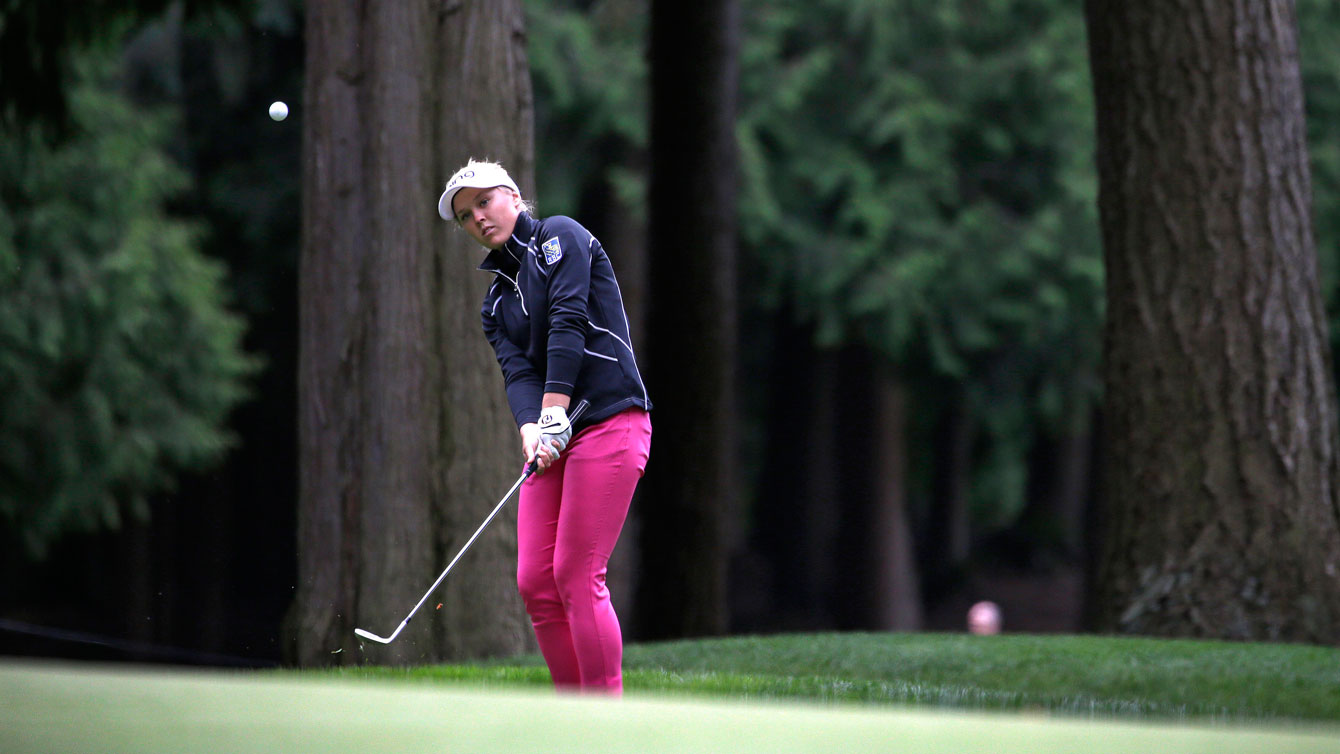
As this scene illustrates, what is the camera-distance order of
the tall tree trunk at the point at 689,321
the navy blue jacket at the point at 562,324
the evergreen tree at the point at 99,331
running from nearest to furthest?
1. the navy blue jacket at the point at 562,324
2. the tall tree trunk at the point at 689,321
3. the evergreen tree at the point at 99,331

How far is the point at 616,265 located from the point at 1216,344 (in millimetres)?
12092

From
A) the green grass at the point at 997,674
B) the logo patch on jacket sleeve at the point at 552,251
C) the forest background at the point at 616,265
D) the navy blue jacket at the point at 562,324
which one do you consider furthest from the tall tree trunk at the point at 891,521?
the logo patch on jacket sleeve at the point at 552,251

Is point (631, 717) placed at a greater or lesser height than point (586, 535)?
lesser

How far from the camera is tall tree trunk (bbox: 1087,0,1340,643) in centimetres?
776

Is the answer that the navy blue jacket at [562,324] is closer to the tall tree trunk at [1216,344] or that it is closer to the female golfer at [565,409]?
the female golfer at [565,409]

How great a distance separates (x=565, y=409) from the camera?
4.81 meters

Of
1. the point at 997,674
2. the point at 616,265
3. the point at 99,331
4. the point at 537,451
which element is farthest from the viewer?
the point at 616,265

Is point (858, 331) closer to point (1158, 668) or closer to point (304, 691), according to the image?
point (1158, 668)

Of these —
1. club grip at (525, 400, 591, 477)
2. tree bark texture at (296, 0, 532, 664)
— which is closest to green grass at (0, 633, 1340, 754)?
club grip at (525, 400, 591, 477)

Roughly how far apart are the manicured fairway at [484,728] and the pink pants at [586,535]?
3.92 feet

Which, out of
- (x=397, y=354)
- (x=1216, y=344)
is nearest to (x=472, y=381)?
(x=397, y=354)

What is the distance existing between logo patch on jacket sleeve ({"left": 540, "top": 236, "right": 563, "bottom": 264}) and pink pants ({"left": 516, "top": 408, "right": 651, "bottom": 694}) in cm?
51

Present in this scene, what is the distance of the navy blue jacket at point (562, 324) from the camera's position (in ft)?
15.9

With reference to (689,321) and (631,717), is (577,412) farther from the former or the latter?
(689,321)
